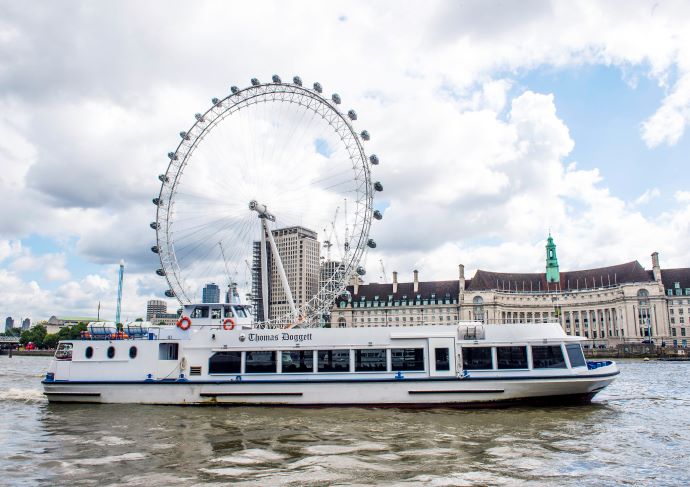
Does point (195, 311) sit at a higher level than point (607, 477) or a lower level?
higher

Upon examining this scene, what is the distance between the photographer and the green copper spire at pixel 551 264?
149500 millimetres

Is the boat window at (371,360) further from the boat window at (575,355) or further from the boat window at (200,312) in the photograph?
the boat window at (200,312)

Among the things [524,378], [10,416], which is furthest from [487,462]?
[10,416]

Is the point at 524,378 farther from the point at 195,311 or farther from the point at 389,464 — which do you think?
the point at 195,311

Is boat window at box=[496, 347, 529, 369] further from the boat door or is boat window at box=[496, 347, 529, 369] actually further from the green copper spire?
the green copper spire

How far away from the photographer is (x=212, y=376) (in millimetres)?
26438

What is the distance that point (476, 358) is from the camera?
82.4 ft

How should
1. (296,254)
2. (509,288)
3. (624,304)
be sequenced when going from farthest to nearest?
1. (509,288)
2. (624,304)
3. (296,254)

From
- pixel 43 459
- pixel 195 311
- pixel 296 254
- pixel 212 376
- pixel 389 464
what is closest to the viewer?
pixel 389 464

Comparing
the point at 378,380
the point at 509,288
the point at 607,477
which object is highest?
the point at 509,288

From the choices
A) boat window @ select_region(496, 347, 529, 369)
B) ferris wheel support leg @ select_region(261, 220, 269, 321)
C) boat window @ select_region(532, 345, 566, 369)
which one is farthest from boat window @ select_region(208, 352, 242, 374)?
boat window @ select_region(532, 345, 566, 369)

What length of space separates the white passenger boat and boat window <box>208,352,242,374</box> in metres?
0.05

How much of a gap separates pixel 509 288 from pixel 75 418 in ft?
447

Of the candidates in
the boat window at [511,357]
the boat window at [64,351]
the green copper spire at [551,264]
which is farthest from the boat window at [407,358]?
the green copper spire at [551,264]
